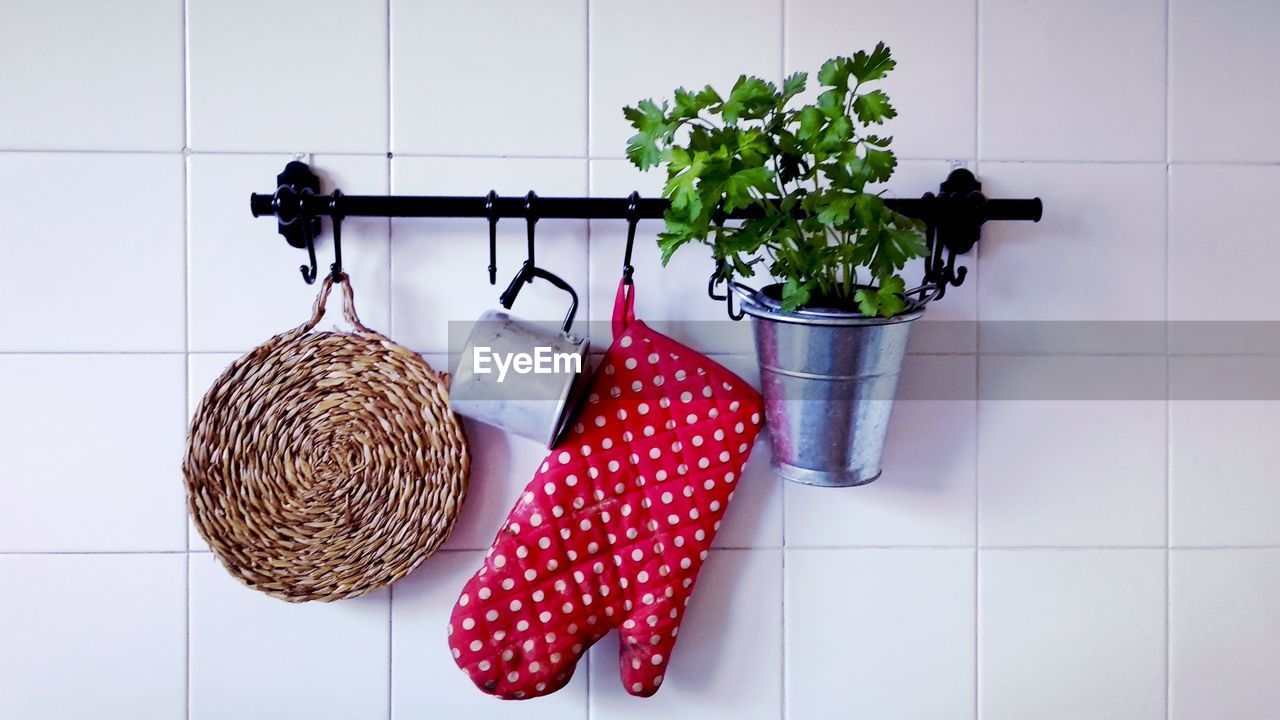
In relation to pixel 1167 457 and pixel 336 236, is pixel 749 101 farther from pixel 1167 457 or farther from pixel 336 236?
pixel 1167 457

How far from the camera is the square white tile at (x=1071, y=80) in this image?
84 centimetres

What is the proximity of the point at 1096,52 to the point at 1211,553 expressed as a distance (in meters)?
0.54

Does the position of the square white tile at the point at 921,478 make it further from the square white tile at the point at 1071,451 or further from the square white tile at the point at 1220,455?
the square white tile at the point at 1220,455

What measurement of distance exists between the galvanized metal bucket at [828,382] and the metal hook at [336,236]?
38 cm

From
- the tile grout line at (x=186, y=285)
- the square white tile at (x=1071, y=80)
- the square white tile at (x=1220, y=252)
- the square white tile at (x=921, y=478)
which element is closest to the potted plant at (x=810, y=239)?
the square white tile at (x=921, y=478)

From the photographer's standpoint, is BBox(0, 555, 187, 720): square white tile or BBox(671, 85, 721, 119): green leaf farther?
BBox(0, 555, 187, 720): square white tile

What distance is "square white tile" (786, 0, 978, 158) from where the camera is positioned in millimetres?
833

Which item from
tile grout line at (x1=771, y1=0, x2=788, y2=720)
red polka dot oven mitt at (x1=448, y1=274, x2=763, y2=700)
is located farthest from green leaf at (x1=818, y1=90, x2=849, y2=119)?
tile grout line at (x1=771, y1=0, x2=788, y2=720)

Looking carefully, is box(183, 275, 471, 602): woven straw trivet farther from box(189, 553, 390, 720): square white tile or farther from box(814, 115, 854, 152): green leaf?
box(814, 115, 854, 152): green leaf

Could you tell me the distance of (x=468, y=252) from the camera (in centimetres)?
82

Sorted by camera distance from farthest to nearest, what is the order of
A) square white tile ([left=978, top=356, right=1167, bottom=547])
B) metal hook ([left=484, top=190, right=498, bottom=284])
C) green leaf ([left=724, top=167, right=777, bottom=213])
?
square white tile ([left=978, top=356, right=1167, bottom=547]), metal hook ([left=484, top=190, right=498, bottom=284]), green leaf ([left=724, top=167, right=777, bottom=213])

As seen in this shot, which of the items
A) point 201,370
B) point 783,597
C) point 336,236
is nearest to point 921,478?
point 783,597

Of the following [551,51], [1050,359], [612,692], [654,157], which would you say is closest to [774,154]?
[654,157]

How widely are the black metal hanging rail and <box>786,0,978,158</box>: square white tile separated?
0.07m
